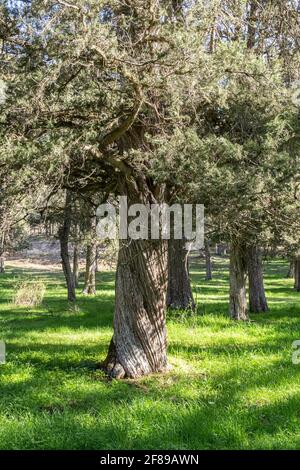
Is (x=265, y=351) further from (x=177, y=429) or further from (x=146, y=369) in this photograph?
(x=177, y=429)

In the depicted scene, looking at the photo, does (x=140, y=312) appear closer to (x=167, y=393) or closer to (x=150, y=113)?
(x=167, y=393)

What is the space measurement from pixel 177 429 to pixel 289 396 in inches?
69.0

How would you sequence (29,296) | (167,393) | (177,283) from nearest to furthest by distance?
(167,393) < (177,283) < (29,296)

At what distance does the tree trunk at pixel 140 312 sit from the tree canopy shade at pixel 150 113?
0.06 ft

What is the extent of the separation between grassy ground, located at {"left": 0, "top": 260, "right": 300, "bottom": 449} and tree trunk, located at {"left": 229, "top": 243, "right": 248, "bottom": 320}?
0.65 meters

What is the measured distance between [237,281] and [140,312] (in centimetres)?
500

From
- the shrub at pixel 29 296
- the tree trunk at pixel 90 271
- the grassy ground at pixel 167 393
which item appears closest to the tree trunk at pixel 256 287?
the grassy ground at pixel 167 393

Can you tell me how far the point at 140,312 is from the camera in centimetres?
835

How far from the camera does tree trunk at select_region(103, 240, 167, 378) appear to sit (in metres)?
8.30

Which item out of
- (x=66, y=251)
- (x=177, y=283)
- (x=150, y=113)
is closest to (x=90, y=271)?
(x=66, y=251)

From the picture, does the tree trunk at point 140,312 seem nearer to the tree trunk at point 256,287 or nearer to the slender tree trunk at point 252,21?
the slender tree trunk at point 252,21

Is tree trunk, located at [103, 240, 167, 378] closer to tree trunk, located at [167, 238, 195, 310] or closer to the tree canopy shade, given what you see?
the tree canopy shade
